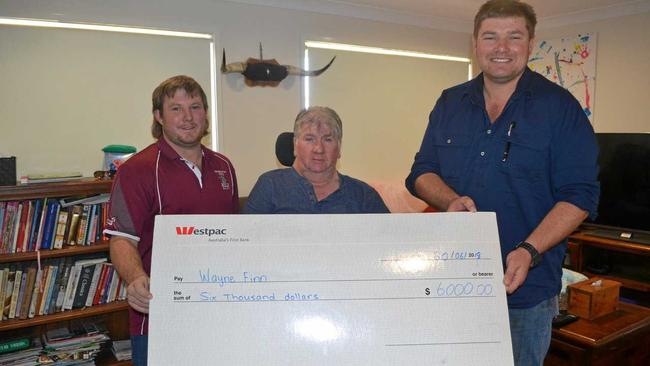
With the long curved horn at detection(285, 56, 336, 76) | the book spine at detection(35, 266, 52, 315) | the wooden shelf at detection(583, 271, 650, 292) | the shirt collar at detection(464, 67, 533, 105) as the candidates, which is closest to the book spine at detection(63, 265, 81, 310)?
the book spine at detection(35, 266, 52, 315)

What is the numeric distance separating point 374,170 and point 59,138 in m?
2.49

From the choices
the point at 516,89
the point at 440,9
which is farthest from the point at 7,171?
the point at 440,9

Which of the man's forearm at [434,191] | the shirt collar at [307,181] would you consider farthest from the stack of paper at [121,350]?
the man's forearm at [434,191]

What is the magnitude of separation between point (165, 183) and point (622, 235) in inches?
140

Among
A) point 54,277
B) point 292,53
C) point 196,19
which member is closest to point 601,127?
point 292,53

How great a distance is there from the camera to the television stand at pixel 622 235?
3582mm

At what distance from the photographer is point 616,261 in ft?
12.6

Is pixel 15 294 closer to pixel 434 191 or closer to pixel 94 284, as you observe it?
pixel 94 284

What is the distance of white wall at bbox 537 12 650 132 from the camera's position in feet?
12.7

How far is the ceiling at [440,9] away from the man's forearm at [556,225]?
2.97 meters

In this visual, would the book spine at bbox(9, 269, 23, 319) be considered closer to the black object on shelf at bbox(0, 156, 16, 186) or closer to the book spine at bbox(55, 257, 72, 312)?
the book spine at bbox(55, 257, 72, 312)

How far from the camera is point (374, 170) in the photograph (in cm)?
435

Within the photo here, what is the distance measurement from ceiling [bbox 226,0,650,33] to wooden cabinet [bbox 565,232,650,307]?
6.12ft

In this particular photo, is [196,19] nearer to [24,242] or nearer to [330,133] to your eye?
[24,242]
